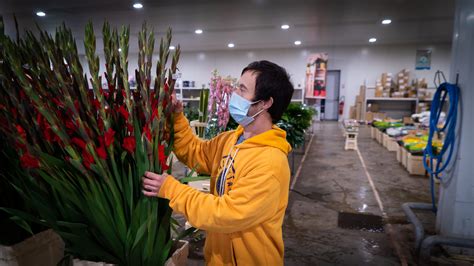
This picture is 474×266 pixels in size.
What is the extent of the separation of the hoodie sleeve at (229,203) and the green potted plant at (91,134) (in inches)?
2.8

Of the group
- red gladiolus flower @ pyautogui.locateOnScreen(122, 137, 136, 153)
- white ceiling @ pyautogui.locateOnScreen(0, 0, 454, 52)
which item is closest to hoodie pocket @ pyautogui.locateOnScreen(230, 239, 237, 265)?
red gladiolus flower @ pyautogui.locateOnScreen(122, 137, 136, 153)

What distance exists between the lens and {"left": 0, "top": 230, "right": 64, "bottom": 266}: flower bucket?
812 millimetres

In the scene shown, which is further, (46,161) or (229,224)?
(229,224)

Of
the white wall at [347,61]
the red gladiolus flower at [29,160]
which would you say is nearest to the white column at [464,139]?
the red gladiolus flower at [29,160]

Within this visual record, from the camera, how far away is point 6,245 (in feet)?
2.77

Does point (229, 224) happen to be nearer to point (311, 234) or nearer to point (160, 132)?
point (160, 132)

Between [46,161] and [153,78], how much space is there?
315 millimetres

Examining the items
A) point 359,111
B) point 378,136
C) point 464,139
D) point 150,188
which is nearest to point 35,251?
point 150,188

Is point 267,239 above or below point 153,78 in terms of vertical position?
below

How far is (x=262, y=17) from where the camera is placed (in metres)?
6.98

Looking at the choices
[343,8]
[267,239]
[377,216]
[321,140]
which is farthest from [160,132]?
[321,140]

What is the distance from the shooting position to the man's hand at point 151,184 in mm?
750

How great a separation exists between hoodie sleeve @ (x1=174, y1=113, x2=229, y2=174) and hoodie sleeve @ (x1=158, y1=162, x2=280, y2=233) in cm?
24

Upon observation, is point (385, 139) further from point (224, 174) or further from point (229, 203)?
point (229, 203)
